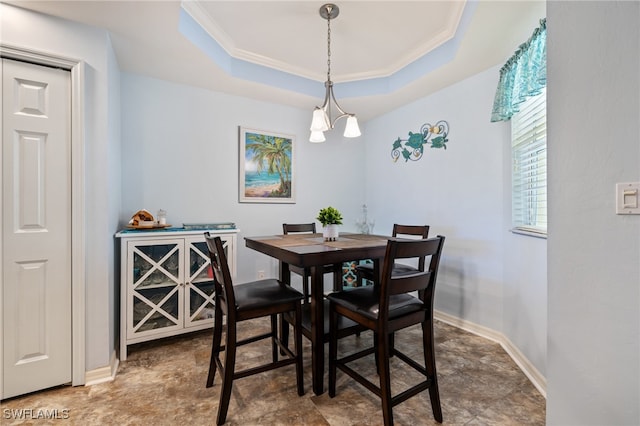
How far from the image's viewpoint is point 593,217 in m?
1.01

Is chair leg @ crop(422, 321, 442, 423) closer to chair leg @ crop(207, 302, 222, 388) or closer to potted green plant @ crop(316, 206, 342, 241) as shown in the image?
potted green plant @ crop(316, 206, 342, 241)

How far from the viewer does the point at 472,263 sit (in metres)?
2.71

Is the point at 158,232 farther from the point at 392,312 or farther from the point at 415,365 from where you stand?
the point at 415,365

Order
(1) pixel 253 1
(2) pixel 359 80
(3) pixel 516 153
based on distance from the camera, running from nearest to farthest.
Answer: (1) pixel 253 1 < (3) pixel 516 153 < (2) pixel 359 80

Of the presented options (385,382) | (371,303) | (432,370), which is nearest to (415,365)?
(432,370)

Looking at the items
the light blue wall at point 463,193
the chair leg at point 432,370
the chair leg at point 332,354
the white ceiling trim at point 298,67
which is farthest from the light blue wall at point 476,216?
the chair leg at point 332,354

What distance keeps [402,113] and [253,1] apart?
2.12 meters

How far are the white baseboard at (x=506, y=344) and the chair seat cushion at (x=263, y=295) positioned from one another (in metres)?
1.62

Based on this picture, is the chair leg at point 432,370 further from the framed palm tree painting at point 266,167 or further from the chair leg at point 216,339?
the framed palm tree painting at point 266,167

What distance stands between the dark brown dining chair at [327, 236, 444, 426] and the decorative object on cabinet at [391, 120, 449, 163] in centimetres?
184

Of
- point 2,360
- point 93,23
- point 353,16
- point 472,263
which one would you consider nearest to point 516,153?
point 472,263

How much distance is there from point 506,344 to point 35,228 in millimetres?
3516

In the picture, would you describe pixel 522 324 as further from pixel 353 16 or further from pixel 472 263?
pixel 353 16

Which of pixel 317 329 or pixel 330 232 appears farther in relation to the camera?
pixel 330 232
